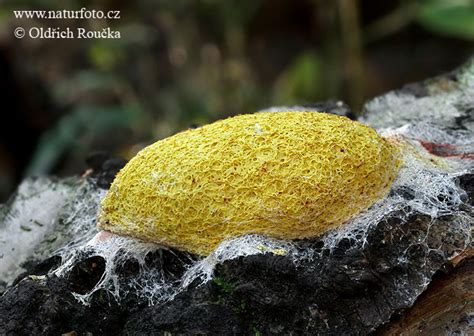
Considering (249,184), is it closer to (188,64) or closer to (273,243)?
(273,243)

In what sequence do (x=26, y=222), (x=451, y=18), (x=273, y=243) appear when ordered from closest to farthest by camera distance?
(x=273, y=243)
(x=26, y=222)
(x=451, y=18)

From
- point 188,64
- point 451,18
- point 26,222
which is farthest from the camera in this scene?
point 188,64

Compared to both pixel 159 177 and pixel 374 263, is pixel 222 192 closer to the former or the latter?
pixel 159 177

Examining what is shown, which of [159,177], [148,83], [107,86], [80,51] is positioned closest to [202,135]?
[159,177]

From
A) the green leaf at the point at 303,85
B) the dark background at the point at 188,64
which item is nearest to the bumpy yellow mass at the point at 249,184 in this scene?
the dark background at the point at 188,64

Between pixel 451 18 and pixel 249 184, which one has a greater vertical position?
pixel 451 18

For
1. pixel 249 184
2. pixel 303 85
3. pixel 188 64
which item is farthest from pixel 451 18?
pixel 249 184
